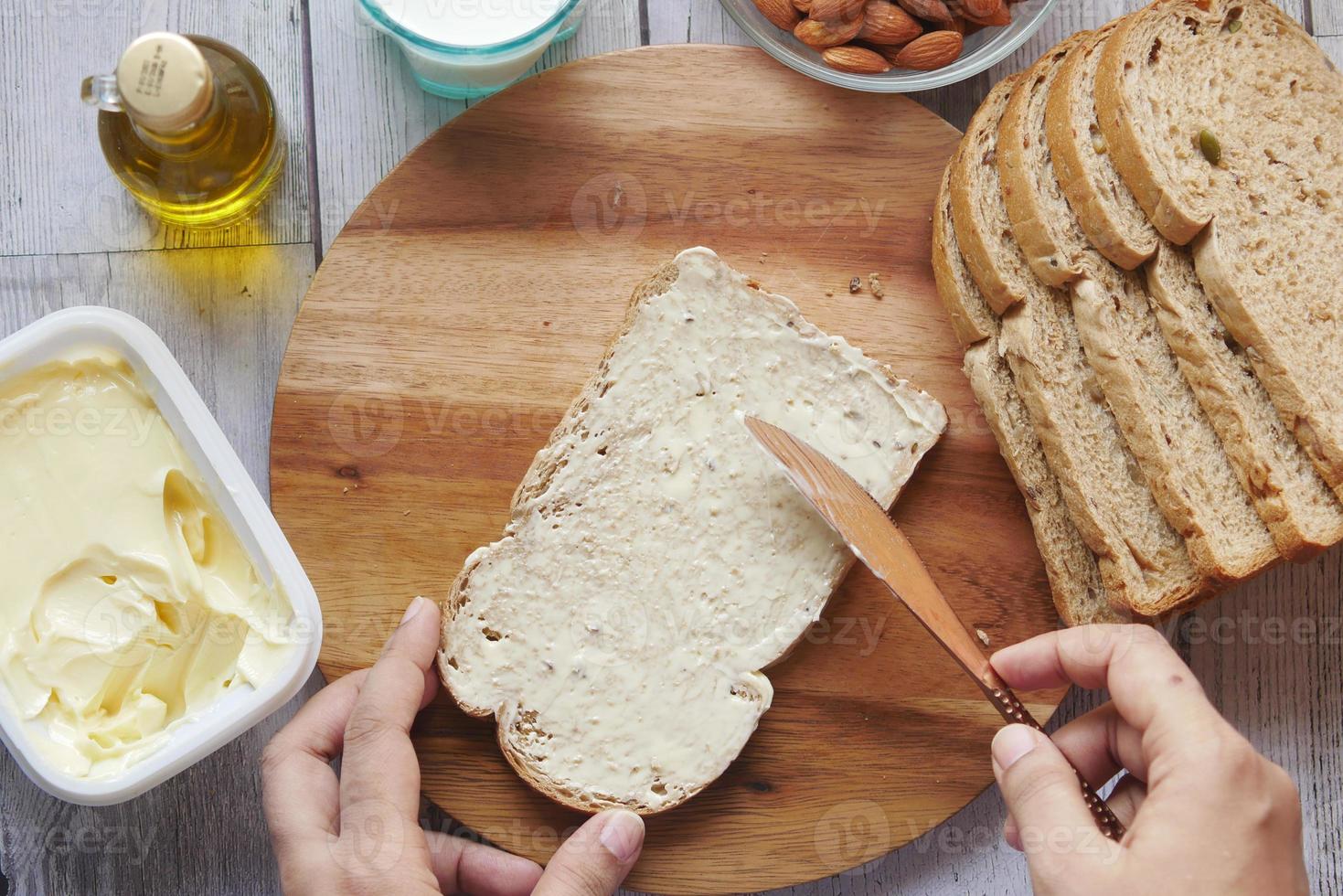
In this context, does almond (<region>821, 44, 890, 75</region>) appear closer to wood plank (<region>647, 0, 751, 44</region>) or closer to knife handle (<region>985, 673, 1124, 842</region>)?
wood plank (<region>647, 0, 751, 44</region>)

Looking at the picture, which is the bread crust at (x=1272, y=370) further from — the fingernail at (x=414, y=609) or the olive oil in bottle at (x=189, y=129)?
the olive oil in bottle at (x=189, y=129)

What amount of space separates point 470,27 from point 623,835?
174 centimetres

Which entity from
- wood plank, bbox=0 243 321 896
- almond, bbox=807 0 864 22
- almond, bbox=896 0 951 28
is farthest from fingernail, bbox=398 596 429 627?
almond, bbox=896 0 951 28

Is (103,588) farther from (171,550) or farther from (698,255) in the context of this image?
(698,255)

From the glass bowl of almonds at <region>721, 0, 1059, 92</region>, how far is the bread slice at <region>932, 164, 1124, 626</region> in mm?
331

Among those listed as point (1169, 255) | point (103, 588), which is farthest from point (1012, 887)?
point (103, 588)

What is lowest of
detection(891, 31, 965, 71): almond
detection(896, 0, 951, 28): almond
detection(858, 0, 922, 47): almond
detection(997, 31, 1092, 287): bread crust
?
detection(997, 31, 1092, 287): bread crust

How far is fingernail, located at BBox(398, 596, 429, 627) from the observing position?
2223 mm

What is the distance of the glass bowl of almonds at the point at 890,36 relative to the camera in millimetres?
2285

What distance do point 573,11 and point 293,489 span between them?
1.27 meters

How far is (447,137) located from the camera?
7.70 ft

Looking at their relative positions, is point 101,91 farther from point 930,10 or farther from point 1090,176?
point 1090,176

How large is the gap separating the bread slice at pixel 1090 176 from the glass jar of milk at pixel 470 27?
1075 mm

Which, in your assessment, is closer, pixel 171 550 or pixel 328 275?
pixel 171 550
